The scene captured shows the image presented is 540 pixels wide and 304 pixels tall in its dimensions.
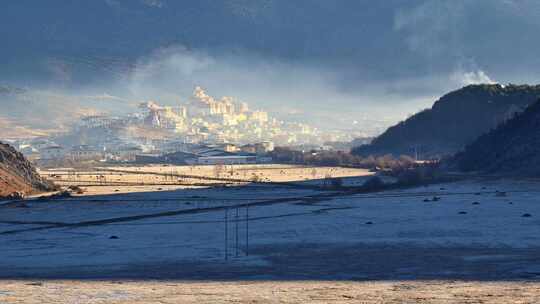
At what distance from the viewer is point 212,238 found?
36.2m

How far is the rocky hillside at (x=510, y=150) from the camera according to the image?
70.7 m

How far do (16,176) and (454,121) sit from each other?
5952 centimetres

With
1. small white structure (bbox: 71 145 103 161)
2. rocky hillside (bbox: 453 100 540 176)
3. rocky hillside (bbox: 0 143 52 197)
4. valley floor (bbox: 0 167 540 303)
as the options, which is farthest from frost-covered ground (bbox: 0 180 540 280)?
small white structure (bbox: 71 145 103 161)

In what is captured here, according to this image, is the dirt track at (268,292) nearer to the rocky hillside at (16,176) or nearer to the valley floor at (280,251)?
the valley floor at (280,251)

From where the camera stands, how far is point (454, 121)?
118 meters

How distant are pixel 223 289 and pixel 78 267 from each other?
19.7ft

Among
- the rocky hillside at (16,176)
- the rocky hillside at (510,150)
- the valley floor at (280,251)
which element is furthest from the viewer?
the rocky hillside at (510,150)

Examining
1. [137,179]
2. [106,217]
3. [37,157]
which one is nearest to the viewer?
[106,217]

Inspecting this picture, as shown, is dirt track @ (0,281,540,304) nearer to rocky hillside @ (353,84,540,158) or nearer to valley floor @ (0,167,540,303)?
valley floor @ (0,167,540,303)

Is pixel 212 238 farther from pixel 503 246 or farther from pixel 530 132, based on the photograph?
pixel 530 132

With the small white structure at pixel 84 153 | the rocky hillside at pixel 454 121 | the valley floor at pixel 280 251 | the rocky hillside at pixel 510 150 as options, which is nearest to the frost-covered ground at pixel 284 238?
the valley floor at pixel 280 251

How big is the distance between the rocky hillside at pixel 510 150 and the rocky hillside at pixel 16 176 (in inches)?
1158

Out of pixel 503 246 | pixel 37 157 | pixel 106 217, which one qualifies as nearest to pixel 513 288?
pixel 503 246

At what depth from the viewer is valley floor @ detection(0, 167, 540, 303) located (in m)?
24.3
